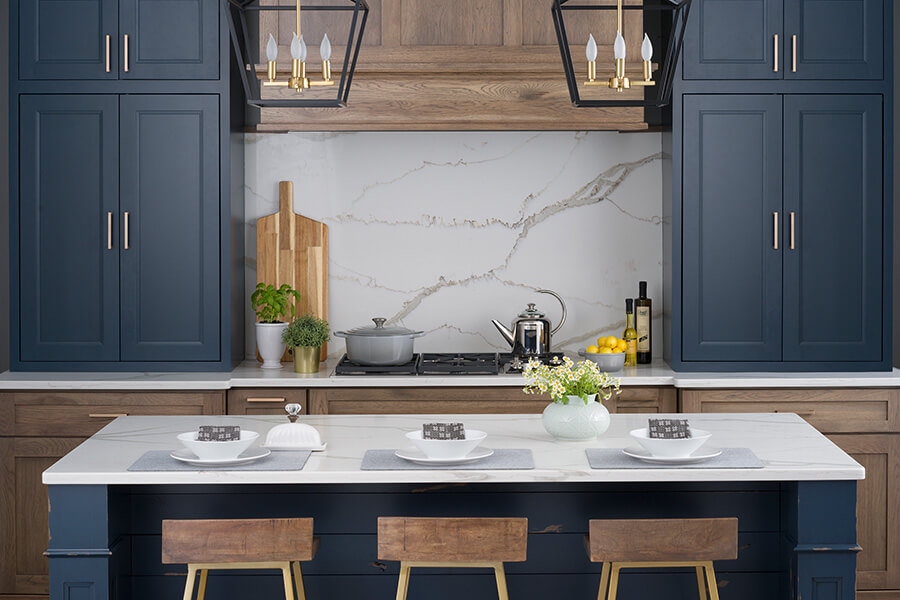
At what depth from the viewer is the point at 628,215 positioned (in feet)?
13.9

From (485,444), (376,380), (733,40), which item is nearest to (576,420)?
(485,444)

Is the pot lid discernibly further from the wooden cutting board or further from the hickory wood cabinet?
the hickory wood cabinet

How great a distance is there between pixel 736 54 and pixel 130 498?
9.56ft

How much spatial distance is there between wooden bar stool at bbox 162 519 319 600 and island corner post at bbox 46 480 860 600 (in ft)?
1.08

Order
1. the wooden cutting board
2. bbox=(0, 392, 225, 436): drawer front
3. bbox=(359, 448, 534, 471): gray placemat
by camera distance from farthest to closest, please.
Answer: the wooden cutting board < bbox=(0, 392, 225, 436): drawer front < bbox=(359, 448, 534, 471): gray placemat

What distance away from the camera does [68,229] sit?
3.69 m

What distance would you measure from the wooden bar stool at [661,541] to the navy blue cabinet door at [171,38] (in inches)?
101

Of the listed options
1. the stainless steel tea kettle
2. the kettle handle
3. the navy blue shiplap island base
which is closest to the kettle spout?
the stainless steel tea kettle

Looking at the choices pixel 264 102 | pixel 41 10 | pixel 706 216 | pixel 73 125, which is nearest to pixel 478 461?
pixel 264 102

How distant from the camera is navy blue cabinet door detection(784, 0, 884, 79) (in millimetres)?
3682

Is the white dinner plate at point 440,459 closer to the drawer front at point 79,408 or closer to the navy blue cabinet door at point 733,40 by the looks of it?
the drawer front at point 79,408

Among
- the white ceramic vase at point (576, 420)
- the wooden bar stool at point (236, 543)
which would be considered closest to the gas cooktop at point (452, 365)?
the white ceramic vase at point (576, 420)

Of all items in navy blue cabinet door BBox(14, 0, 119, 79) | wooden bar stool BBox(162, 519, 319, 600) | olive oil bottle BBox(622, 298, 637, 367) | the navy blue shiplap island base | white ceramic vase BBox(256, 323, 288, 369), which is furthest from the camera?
olive oil bottle BBox(622, 298, 637, 367)

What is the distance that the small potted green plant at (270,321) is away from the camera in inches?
153
